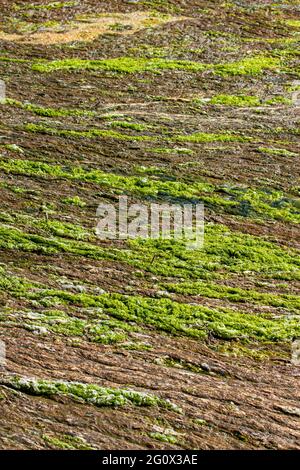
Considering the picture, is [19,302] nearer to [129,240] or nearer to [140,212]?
[129,240]

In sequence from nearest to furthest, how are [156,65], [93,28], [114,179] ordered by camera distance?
[114,179]
[156,65]
[93,28]

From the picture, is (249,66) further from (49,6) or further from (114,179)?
(114,179)

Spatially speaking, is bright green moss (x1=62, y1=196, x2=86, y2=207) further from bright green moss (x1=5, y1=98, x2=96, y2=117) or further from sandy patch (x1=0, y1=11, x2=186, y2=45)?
sandy patch (x1=0, y1=11, x2=186, y2=45)

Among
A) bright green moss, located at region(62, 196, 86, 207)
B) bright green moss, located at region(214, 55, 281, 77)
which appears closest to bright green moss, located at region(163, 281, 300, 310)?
bright green moss, located at region(62, 196, 86, 207)

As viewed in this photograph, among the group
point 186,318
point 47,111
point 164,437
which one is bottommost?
point 164,437

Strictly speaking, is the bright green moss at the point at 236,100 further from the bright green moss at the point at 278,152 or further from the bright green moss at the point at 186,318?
the bright green moss at the point at 186,318

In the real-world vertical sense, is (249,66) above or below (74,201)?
above

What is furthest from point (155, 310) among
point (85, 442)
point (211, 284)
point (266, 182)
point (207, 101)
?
point (207, 101)

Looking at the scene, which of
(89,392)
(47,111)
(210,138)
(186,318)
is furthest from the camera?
(47,111)

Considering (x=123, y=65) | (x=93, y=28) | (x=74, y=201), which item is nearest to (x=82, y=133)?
(x=74, y=201)

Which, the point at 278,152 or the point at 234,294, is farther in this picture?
the point at 278,152

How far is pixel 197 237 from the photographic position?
18.1 m

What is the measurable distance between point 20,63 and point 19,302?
13.7m

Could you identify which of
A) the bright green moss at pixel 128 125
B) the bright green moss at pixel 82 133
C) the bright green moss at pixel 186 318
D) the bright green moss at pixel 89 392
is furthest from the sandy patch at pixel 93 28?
the bright green moss at pixel 89 392
